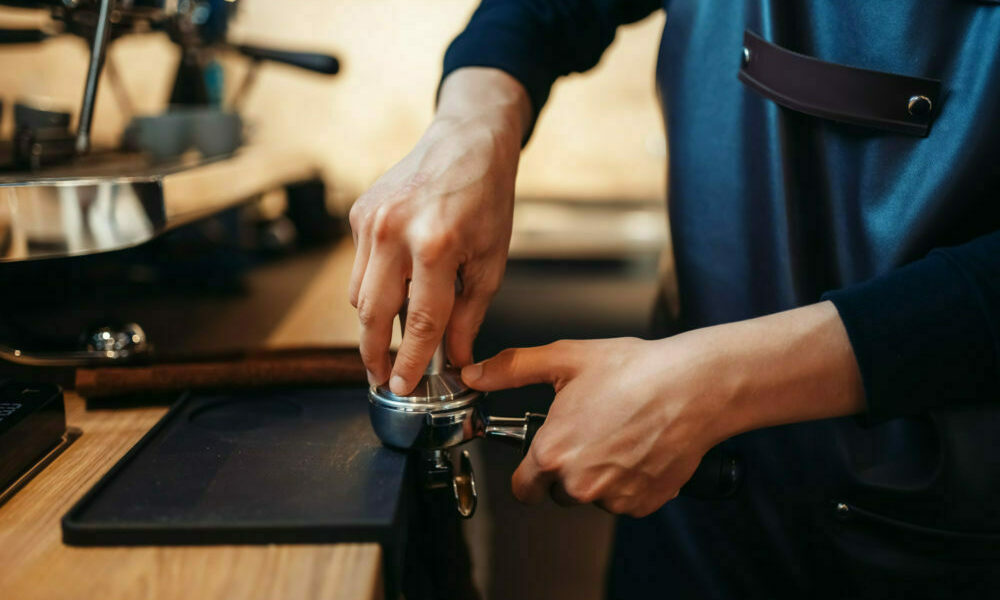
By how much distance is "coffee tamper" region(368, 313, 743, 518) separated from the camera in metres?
0.45

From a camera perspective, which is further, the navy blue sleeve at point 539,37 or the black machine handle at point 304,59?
the black machine handle at point 304,59

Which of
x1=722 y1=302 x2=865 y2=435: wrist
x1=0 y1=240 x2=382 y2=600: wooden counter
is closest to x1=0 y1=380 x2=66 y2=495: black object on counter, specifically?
x1=0 y1=240 x2=382 y2=600: wooden counter

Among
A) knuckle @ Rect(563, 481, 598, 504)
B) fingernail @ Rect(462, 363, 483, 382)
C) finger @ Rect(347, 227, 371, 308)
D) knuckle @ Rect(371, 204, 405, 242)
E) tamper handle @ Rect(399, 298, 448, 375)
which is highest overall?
A: knuckle @ Rect(371, 204, 405, 242)

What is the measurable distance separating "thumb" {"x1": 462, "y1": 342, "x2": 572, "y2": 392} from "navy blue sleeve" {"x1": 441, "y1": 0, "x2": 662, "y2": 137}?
0.29 metres

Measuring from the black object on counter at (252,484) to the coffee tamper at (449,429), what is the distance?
0.8 inches

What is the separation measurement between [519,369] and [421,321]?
77 millimetres

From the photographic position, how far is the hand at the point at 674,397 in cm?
45

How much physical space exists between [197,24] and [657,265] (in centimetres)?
84

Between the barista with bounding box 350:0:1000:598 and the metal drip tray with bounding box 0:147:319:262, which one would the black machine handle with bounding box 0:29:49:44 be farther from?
the barista with bounding box 350:0:1000:598

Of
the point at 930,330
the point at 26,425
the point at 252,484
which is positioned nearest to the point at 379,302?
the point at 252,484

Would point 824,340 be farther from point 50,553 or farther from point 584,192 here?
point 584,192

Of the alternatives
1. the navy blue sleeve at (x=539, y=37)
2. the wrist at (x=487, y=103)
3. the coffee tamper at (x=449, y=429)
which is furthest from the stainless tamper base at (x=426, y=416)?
the navy blue sleeve at (x=539, y=37)

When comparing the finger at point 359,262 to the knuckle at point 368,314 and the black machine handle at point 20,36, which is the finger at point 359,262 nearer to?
the knuckle at point 368,314

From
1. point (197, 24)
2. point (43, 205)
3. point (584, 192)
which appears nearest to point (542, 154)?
point (584, 192)
